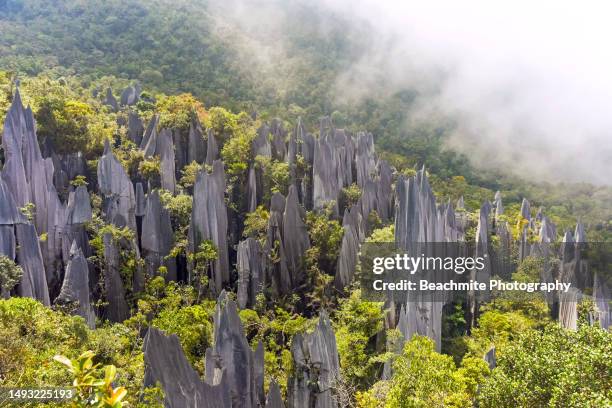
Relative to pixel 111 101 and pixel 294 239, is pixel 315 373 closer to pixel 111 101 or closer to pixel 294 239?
pixel 294 239

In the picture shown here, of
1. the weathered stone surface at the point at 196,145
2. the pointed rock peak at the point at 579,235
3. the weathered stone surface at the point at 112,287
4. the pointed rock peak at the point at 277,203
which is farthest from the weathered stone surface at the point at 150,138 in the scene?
the pointed rock peak at the point at 579,235

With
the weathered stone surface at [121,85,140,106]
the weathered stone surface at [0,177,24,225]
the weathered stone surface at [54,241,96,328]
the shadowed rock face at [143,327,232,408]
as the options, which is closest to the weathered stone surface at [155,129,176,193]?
the weathered stone surface at [121,85,140,106]

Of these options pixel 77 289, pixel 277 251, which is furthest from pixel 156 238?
pixel 277 251

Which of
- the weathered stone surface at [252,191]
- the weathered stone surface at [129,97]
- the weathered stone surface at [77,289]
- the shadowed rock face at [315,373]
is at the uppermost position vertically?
the weathered stone surface at [129,97]

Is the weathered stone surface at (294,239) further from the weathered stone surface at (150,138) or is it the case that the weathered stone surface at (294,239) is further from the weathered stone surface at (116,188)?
the weathered stone surface at (150,138)

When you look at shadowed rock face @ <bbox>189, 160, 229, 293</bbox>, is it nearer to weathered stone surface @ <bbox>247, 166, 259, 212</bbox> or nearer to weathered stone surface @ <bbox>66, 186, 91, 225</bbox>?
weathered stone surface @ <bbox>247, 166, 259, 212</bbox>

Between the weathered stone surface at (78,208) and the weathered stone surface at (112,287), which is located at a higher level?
the weathered stone surface at (78,208)

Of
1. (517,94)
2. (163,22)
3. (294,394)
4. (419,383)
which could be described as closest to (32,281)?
(294,394)
